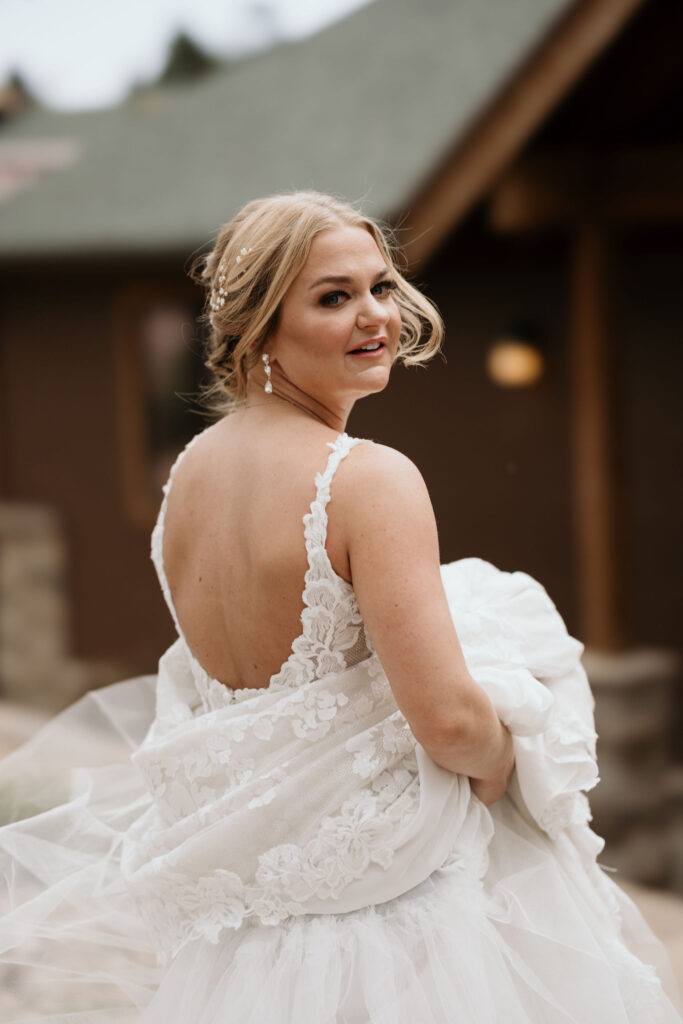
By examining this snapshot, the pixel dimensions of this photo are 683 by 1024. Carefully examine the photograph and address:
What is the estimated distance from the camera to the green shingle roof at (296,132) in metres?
6.94

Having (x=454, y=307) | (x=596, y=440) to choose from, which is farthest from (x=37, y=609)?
(x=596, y=440)

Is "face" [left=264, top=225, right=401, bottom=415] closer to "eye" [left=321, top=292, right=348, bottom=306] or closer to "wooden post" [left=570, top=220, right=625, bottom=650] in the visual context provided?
"eye" [left=321, top=292, right=348, bottom=306]

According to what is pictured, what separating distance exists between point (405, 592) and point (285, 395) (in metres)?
0.40

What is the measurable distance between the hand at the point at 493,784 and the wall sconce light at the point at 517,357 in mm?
5552

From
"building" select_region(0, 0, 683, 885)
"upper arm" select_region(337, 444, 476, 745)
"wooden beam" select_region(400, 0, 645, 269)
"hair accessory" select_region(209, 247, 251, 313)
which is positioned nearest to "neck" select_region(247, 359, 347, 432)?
"hair accessory" select_region(209, 247, 251, 313)

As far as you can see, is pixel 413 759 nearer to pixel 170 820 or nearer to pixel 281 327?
pixel 170 820

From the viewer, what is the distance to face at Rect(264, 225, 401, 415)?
1.69 meters

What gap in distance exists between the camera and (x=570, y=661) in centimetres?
187

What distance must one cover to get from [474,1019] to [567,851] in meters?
0.34

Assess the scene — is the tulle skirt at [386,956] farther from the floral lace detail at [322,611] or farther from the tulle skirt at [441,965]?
the floral lace detail at [322,611]

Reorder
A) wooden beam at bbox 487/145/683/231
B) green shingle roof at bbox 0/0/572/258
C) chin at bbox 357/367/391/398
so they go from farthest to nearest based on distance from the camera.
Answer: green shingle roof at bbox 0/0/572/258
wooden beam at bbox 487/145/683/231
chin at bbox 357/367/391/398

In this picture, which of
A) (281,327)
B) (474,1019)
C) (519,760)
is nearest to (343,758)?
(519,760)

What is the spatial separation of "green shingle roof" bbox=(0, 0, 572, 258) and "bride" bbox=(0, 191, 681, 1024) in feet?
13.1

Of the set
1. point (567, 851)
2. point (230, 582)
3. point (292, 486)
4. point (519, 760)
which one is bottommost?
point (567, 851)
